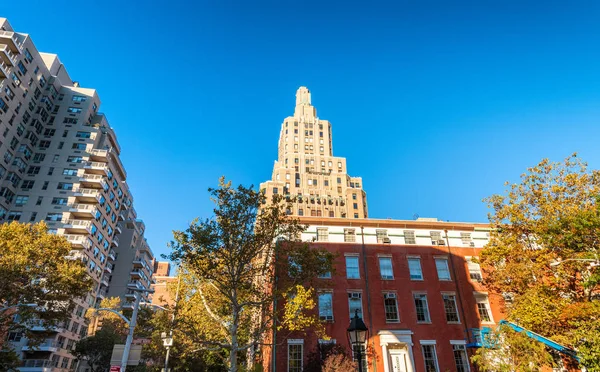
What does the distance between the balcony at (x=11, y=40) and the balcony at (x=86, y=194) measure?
77.6 ft

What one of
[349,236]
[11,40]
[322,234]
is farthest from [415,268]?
[11,40]

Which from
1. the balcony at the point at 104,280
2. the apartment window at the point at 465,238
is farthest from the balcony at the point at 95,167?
the apartment window at the point at 465,238

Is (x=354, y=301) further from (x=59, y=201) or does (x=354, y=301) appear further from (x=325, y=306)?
(x=59, y=201)

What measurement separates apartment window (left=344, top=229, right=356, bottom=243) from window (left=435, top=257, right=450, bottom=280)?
859 cm

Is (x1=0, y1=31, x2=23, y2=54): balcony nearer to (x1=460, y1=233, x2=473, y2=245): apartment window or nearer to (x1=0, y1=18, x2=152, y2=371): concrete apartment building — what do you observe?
A: (x1=0, y1=18, x2=152, y2=371): concrete apartment building

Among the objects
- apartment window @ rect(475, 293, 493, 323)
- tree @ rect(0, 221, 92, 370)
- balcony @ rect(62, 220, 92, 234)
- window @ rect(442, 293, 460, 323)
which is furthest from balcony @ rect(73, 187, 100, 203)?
apartment window @ rect(475, 293, 493, 323)

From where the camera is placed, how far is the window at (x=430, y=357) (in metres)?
31.3

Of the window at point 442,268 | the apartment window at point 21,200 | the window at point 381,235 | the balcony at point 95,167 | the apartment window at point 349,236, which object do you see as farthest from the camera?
the balcony at point 95,167

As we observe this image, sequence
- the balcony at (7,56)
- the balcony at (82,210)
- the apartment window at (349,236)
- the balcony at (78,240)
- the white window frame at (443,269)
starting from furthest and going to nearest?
the balcony at (82,210) < the balcony at (78,240) < the balcony at (7,56) < the apartment window at (349,236) < the white window frame at (443,269)

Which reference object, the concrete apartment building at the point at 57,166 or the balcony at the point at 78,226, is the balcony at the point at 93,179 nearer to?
the concrete apartment building at the point at 57,166

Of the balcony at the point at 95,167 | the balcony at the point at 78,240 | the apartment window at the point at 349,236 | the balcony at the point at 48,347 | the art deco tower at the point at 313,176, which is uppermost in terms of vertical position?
the art deco tower at the point at 313,176

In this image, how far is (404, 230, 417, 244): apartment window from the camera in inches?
1496

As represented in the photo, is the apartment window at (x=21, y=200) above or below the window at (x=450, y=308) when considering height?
above

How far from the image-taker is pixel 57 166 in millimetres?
65938
